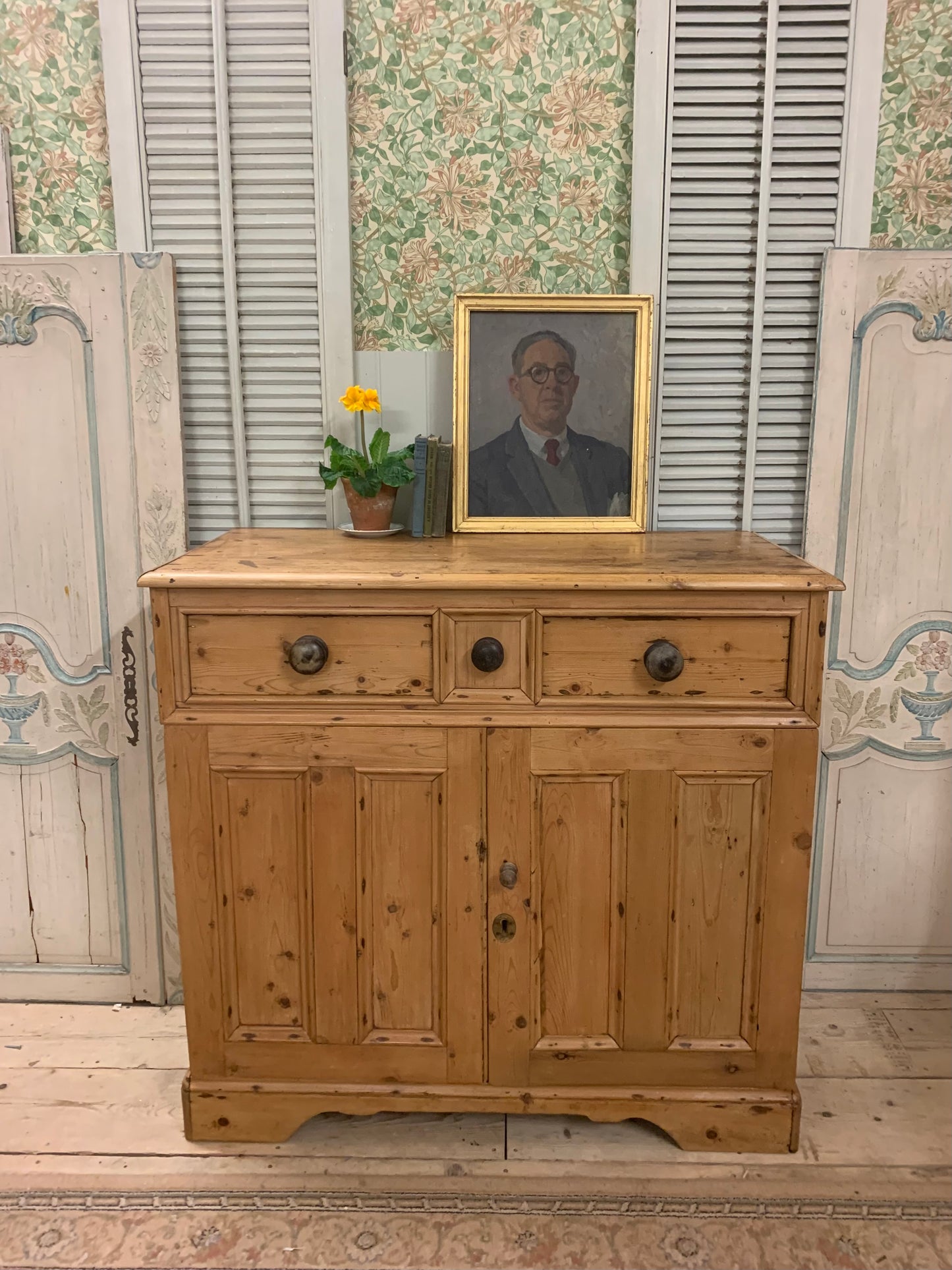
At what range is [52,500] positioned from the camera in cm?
216

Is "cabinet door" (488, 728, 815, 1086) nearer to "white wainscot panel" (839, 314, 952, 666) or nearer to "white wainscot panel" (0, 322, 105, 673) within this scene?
"white wainscot panel" (839, 314, 952, 666)

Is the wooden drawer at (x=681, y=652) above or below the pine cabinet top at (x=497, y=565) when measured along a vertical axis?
below

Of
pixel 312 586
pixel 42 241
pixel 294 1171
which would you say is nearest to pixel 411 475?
pixel 312 586

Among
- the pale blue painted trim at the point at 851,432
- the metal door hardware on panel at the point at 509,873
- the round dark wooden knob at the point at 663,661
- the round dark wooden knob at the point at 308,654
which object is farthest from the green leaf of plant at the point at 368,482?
the pale blue painted trim at the point at 851,432

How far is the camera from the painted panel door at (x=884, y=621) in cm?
209

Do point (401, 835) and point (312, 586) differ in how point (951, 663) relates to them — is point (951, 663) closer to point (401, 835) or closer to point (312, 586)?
point (401, 835)

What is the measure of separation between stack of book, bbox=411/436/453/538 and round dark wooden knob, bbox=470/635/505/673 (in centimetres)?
45

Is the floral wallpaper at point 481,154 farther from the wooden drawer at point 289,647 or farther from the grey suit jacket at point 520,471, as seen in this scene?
the wooden drawer at point 289,647

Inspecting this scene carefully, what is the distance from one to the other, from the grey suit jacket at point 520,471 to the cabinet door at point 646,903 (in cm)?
59

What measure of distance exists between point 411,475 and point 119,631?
80 centimetres

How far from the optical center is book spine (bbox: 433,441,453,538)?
6.57 feet

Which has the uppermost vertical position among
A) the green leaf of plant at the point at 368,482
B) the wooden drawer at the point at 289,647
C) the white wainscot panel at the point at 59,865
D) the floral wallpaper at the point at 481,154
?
the floral wallpaper at the point at 481,154

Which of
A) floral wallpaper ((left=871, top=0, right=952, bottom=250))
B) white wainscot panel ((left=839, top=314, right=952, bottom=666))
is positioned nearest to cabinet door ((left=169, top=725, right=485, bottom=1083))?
white wainscot panel ((left=839, top=314, right=952, bottom=666))

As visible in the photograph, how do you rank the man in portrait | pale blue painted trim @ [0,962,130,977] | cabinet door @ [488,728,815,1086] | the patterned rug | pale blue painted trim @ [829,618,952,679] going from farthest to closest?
pale blue painted trim @ [0,962,130,977]
pale blue painted trim @ [829,618,952,679]
the man in portrait
cabinet door @ [488,728,815,1086]
the patterned rug
